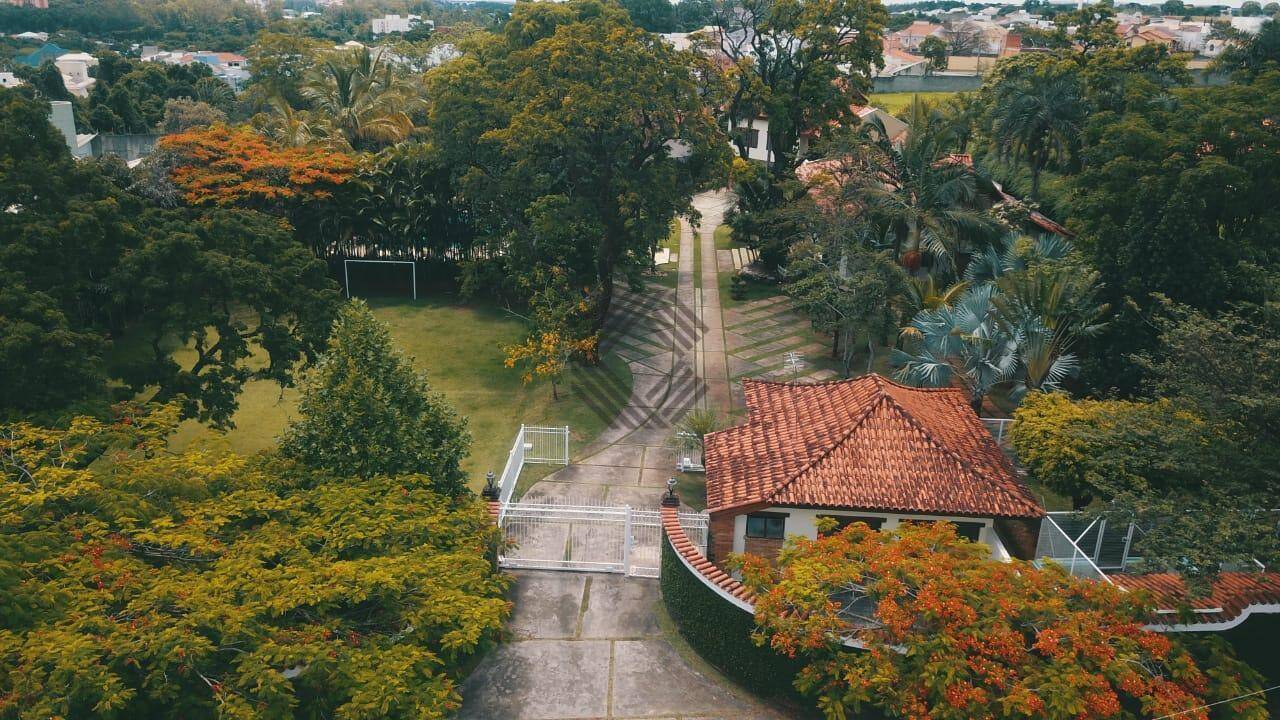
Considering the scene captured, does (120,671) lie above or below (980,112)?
below

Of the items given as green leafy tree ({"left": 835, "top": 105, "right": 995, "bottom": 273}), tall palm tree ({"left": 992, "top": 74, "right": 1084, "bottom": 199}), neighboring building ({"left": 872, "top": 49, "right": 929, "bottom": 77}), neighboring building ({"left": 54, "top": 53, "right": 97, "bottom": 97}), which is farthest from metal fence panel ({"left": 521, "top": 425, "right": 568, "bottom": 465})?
neighboring building ({"left": 54, "top": 53, "right": 97, "bottom": 97})

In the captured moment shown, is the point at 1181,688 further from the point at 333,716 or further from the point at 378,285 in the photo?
the point at 378,285

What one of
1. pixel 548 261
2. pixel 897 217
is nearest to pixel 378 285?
pixel 548 261

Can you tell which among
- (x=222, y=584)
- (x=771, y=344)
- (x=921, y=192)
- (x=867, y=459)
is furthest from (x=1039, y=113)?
(x=222, y=584)

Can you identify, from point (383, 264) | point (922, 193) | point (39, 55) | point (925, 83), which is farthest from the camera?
point (39, 55)

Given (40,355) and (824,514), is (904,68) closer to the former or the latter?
(824,514)
